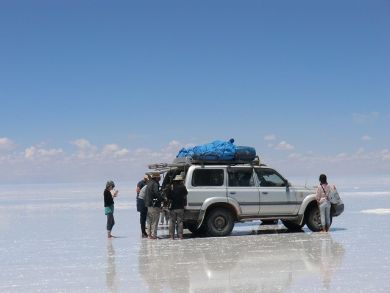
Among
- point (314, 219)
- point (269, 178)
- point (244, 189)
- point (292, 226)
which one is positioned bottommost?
point (292, 226)

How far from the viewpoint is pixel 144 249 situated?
514 inches

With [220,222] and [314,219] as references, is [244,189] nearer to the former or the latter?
[220,222]

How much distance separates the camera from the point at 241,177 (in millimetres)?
15477

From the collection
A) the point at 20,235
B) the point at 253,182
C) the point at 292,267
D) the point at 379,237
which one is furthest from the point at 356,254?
the point at 20,235

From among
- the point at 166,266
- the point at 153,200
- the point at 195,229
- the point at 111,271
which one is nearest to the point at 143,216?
the point at 153,200

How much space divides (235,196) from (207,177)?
93 cm

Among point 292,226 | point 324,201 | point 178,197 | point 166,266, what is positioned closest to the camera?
point 166,266

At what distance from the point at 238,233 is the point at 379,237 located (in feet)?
13.4

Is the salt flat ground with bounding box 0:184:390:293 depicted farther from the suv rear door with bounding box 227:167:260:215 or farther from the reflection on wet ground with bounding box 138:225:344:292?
the suv rear door with bounding box 227:167:260:215

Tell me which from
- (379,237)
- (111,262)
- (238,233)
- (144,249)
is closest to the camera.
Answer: (111,262)

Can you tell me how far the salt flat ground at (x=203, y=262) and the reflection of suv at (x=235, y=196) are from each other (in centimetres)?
56

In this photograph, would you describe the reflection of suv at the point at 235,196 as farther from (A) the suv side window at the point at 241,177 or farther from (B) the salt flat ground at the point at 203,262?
(B) the salt flat ground at the point at 203,262

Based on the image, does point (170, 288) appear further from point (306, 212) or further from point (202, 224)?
point (306, 212)

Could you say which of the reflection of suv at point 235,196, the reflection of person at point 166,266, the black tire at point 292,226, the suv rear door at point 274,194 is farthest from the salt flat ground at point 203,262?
the suv rear door at point 274,194
